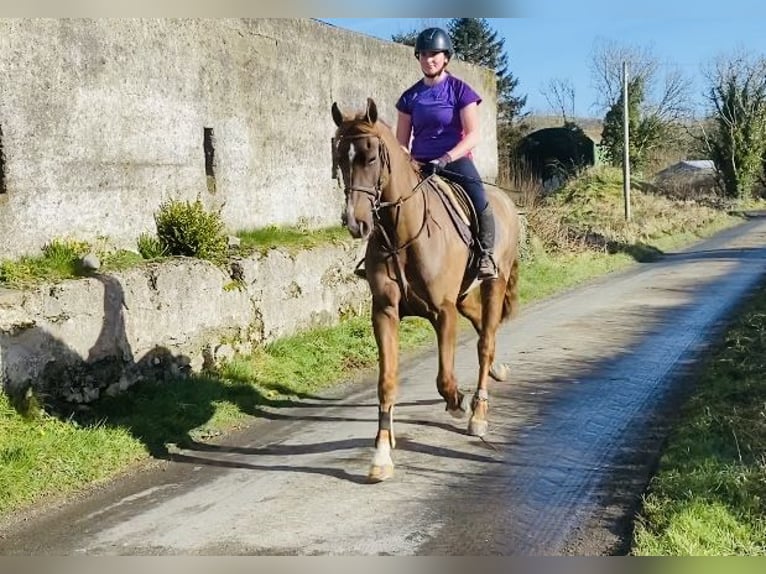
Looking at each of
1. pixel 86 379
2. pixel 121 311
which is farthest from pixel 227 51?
pixel 86 379

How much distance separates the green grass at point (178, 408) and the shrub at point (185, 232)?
0.82 metres

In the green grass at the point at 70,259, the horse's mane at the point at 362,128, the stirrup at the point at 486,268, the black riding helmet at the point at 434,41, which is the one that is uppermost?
the black riding helmet at the point at 434,41

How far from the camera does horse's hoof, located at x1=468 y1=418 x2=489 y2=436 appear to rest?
633 cm

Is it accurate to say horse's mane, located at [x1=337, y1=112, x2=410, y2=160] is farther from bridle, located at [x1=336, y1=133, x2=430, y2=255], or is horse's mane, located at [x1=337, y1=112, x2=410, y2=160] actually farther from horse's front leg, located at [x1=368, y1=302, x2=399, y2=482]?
horse's front leg, located at [x1=368, y1=302, x2=399, y2=482]

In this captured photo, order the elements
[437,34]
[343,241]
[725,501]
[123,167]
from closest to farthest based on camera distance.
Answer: [725,501] < [437,34] < [123,167] < [343,241]

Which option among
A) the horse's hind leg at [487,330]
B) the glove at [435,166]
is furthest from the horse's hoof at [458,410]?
the glove at [435,166]

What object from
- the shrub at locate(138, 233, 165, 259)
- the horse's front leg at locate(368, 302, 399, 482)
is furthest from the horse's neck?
the shrub at locate(138, 233, 165, 259)

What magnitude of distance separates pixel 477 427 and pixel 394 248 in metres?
1.69

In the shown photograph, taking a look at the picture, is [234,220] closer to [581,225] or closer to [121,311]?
[121,311]

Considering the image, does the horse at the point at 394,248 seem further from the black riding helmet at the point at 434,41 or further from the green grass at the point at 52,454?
the green grass at the point at 52,454

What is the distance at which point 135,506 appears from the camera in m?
5.30

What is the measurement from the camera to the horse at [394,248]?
509 centimetres

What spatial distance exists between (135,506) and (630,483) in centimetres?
329

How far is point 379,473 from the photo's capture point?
17.8ft
